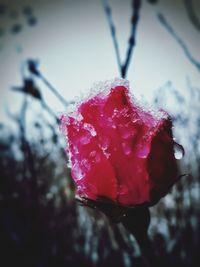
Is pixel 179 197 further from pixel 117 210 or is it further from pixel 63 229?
pixel 117 210

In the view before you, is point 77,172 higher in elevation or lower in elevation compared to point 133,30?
lower

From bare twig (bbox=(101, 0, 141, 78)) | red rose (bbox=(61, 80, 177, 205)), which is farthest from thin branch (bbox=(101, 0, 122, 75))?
red rose (bbox=(61, 80, 177, 205))

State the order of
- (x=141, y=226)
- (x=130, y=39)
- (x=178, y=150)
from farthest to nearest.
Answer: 1. (x=130, y=39)
2. (x=178, y=150)
3. (x=141, y=226)

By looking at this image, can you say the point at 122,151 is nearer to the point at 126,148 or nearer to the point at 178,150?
the point at 126,148

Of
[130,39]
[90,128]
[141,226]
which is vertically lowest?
[141,226]

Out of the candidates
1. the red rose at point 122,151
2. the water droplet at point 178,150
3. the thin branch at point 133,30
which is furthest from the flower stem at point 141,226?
the thin branch at point 133,30

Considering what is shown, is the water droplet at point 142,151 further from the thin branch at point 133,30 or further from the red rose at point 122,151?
the thin branch at point 133,30

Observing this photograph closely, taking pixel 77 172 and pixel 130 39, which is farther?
pixel 130 39

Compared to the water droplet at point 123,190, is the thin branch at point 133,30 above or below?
above

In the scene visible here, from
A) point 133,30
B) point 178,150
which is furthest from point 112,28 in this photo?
point 178,150
